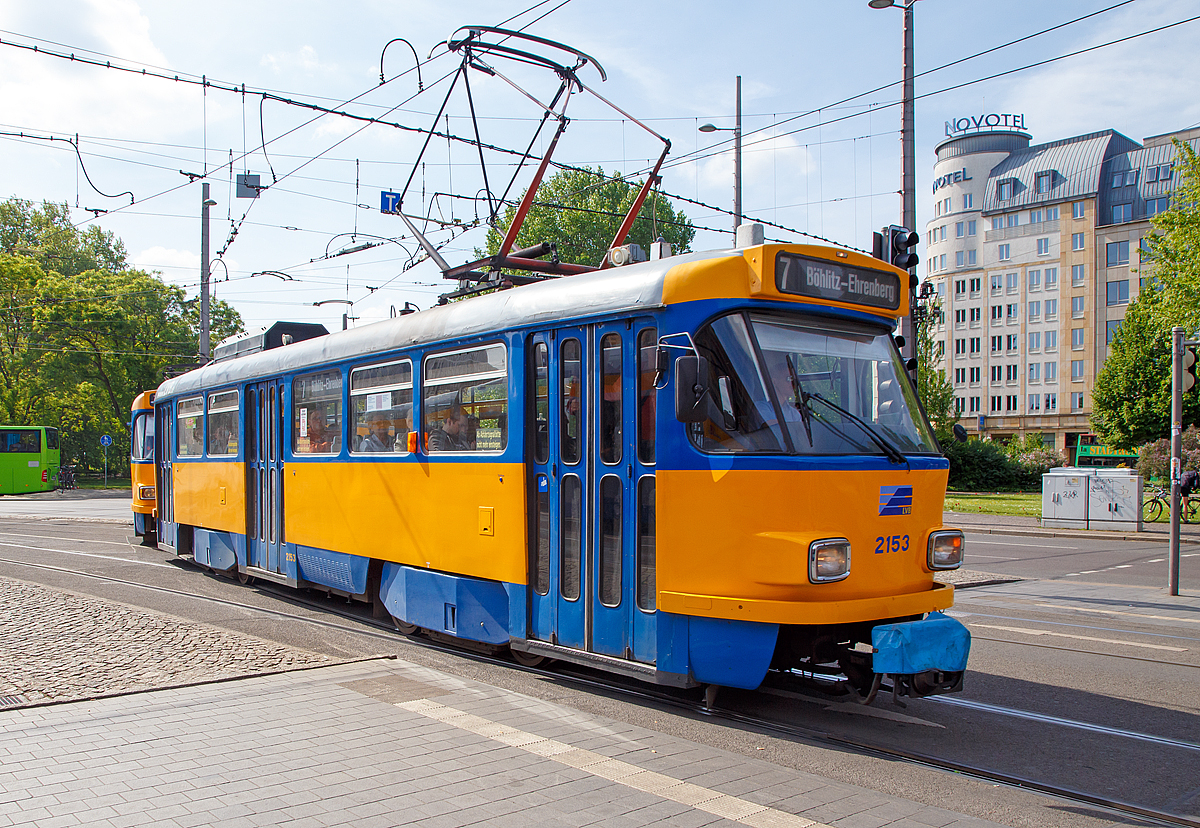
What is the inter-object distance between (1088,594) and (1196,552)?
8295mm

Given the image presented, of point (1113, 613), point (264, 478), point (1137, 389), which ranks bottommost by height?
point (1113, 613)

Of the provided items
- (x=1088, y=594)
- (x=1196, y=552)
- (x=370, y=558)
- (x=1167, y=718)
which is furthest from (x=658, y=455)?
(x=1196, y=552)

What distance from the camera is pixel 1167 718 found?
20.6 ft

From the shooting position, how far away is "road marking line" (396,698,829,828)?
4.43m

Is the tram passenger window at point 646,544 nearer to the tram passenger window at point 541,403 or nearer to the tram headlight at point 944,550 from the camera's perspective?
the tram passenger window at point 541,403

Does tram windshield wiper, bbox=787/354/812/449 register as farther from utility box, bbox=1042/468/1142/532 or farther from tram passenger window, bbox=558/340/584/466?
utility box, bbox=1042/468/1142/532

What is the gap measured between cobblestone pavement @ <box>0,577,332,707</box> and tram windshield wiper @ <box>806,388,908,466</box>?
4386 millimetres

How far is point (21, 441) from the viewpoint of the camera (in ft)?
139

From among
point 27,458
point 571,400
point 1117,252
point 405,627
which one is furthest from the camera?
point 1117,252

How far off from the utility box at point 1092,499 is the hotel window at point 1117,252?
2102 inches

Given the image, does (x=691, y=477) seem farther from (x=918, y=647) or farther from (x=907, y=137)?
(x=907, y=137)

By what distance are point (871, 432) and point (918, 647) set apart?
1.39m

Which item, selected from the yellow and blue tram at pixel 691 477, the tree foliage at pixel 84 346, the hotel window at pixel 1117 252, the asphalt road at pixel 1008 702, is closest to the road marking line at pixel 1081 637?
the asphalt road at pixel 1008 702

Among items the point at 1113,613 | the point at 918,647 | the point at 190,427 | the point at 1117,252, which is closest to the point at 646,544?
the point at 918,647
